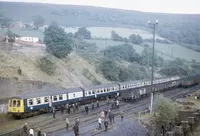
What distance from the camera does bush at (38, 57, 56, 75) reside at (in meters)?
49.2

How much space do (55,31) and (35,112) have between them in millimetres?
26358

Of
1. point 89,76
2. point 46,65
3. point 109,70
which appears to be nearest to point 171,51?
point 109,70

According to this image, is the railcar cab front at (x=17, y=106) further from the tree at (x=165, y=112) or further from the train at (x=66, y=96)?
the tree at (x=165, y=112)

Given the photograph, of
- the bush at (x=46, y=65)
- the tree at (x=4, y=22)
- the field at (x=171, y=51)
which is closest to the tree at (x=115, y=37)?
the field at (x=171, y=51)

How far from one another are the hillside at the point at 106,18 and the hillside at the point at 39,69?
25978 mm

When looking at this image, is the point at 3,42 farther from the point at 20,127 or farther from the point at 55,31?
the point at 20,127

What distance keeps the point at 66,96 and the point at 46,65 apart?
47.1 feet

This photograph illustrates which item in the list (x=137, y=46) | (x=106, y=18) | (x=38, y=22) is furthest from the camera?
(x=106, y=18)

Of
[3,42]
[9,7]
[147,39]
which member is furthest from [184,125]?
[147,39]

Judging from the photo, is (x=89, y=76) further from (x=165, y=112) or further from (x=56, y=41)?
(x=165, y=112)

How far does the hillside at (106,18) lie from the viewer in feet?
265

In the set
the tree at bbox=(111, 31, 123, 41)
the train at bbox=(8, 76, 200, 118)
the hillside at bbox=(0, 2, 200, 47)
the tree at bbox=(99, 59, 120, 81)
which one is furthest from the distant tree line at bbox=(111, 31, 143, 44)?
the train at bbox=(8, 76, 200, 118)

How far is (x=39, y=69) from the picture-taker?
159 ft

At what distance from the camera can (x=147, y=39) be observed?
10650cm
